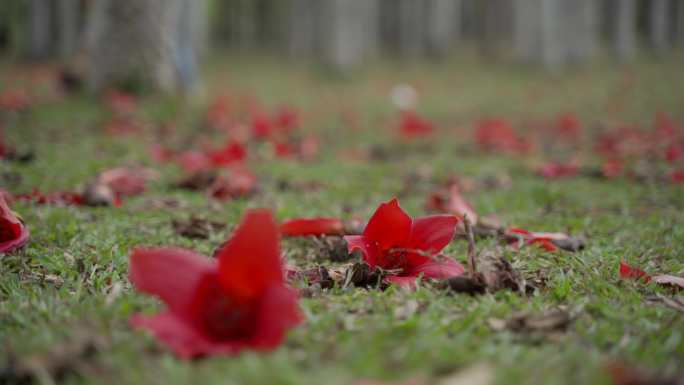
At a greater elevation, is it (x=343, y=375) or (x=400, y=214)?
(x=400, y=214)

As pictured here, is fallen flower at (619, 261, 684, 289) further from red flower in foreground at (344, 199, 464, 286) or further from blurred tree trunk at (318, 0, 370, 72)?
blurred tree trunk at (318, 0, 370, 72)

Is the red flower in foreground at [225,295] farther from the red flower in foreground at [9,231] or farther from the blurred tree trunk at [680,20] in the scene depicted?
the blurred tree trunk at [680,20]

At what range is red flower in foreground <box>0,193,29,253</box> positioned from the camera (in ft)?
6.52

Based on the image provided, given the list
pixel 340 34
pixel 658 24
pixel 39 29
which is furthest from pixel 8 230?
pixel 658 24

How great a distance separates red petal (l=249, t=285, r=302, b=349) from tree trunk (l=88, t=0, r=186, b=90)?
749cm

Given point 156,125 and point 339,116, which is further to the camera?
point 339,116

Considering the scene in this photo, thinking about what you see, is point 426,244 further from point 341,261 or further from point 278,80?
point 278,80

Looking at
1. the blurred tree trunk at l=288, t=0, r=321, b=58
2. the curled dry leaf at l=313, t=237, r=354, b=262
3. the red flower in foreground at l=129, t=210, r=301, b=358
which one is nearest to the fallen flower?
the curled dry leaf at l=313, t=237, r=354, b=262

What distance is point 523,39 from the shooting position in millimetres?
20078

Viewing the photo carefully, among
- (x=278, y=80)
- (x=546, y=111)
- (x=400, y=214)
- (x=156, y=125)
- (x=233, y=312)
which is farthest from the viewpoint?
(x=278, y=80)

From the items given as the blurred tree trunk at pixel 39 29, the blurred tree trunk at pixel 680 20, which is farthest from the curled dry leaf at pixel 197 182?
the blurred tree trunk at pixel 680 20

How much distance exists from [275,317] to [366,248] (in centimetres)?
67

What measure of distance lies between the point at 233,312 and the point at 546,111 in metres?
12.1

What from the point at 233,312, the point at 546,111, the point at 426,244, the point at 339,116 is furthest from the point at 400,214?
the point at 546,111
